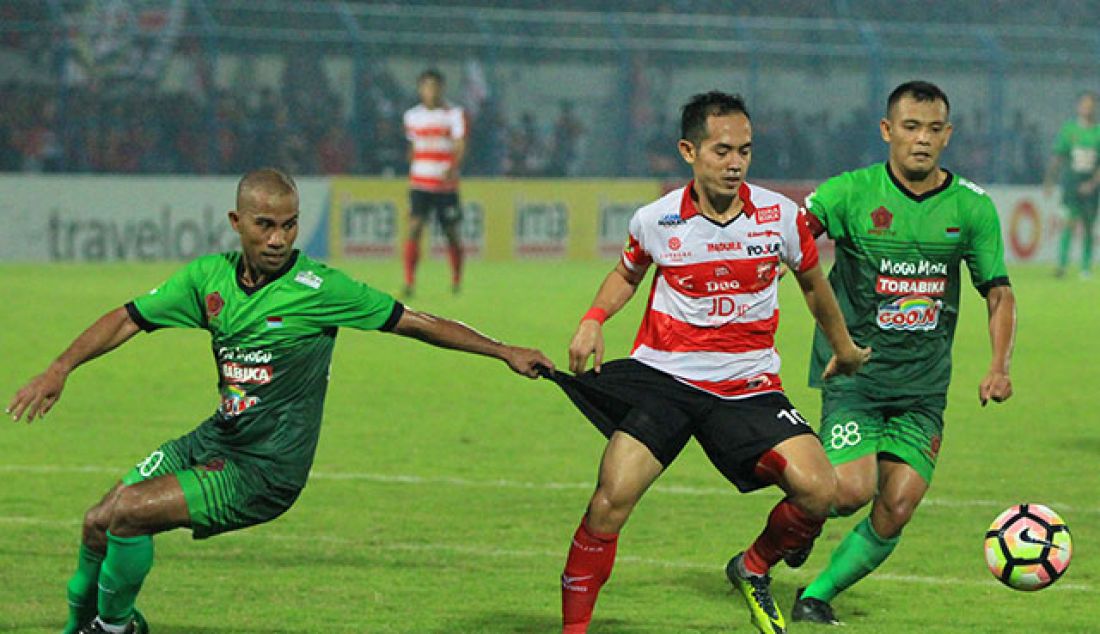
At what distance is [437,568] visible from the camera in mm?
7578

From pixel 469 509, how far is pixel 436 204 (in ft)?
40.6

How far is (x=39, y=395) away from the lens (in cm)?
572

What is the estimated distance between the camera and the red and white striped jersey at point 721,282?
246 inches

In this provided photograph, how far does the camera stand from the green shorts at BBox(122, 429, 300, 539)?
5852 millimetres

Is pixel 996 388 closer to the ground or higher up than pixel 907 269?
closer to the ground

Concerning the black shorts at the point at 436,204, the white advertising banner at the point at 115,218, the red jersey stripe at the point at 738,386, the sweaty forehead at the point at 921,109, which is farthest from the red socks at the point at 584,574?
the white advertising banner at the point at 115,218

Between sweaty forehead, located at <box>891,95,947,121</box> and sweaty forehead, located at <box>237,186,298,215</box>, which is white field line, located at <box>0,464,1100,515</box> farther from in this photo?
sweaty forehead, located at <box>237,186,298,215</box>

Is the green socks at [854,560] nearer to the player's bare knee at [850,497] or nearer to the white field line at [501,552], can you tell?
the player's bare knee at [850,497]

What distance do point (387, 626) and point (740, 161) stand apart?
6.28ft

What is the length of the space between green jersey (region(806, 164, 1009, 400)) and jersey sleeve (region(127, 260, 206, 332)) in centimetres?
220

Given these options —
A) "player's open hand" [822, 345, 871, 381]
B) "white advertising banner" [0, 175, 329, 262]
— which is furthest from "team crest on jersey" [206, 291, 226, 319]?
"white advertising banner" [0, 175, 329, 262]

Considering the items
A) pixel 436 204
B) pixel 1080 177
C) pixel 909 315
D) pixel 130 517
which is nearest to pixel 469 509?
pixel 909 315

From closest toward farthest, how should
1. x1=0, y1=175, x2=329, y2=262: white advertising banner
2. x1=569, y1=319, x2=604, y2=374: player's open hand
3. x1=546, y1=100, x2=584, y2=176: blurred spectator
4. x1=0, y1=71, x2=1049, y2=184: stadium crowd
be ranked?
x1=569, y1=319, x2=604, y2=374: player's open hand → x1=0, y1=175, x2=329, y2=262: white advertising banner → x1=0, y1=71, x2=1049, y2=184: stadium crowd → x1=546, y1=100, x2=584, y2=176: blurred spectator

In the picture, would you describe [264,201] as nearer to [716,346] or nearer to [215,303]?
[215,303]
